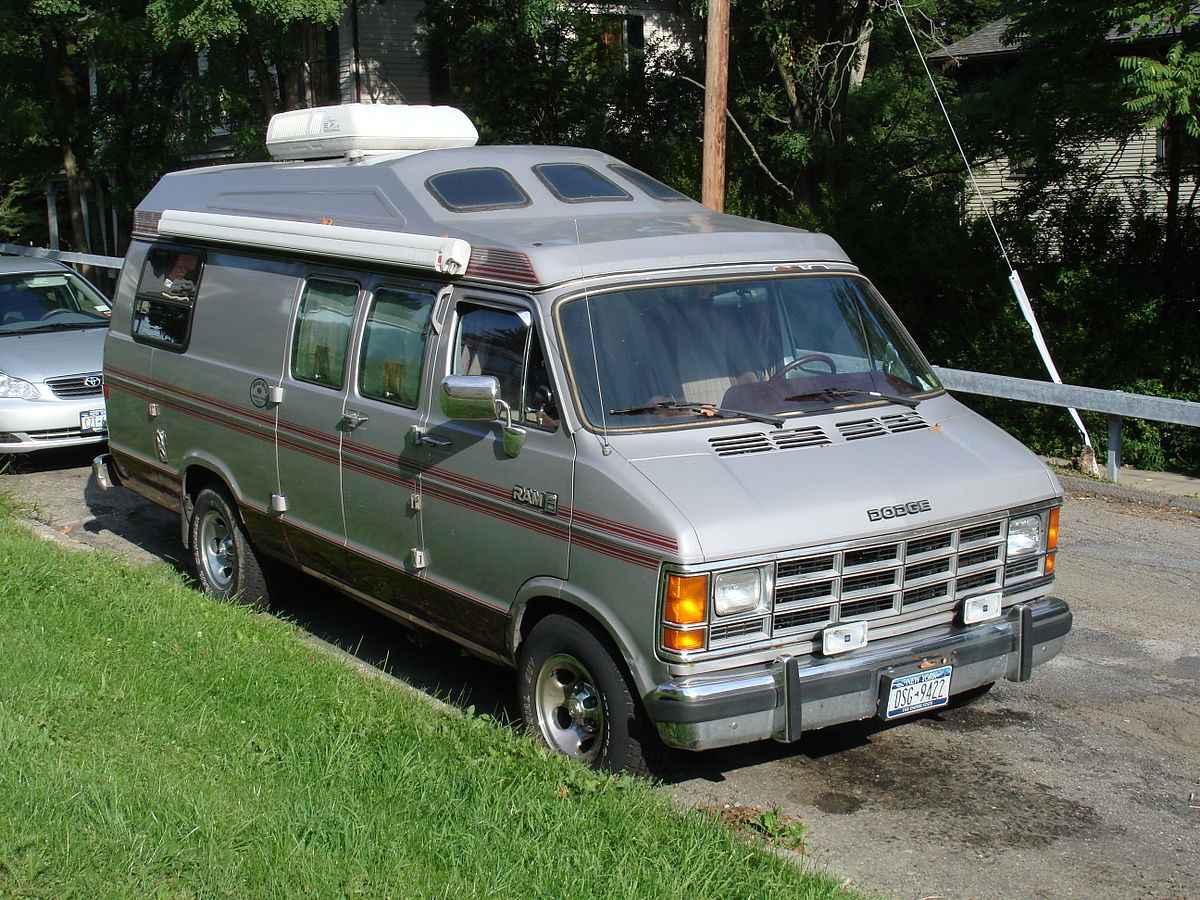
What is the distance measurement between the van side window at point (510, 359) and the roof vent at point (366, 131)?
2.14m

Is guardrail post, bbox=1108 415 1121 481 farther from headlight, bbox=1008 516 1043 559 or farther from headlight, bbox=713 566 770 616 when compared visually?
headlight, bbox=713 566 770 616

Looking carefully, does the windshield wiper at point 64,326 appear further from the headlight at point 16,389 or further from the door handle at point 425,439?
the door handle at point 425,439

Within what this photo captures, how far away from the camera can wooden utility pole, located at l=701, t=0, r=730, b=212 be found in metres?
12.3

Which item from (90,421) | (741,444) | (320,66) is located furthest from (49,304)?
(320,66)

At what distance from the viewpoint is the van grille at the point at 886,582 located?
191 inches

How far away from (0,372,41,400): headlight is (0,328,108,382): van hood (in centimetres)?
5

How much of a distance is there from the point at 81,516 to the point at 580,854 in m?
7.34

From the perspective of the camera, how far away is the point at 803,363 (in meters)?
5.75

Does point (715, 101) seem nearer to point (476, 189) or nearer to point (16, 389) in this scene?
point (476, 189)

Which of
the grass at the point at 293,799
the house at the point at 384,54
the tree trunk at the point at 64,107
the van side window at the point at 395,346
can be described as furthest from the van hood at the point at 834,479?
the tree trunk at the point at 64,107

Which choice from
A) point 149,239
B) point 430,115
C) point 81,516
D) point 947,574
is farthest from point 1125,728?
point 81,516

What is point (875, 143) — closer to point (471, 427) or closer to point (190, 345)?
point (190, 345)

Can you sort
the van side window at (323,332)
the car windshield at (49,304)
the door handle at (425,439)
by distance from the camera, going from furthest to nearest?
1. the car windshield at (49,304)
2. the van side window at (323,332)
3. the door handle at (425,439)

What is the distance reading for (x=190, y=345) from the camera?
25.7 feet
